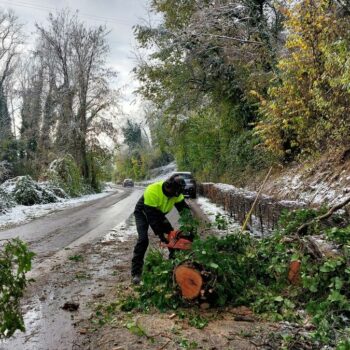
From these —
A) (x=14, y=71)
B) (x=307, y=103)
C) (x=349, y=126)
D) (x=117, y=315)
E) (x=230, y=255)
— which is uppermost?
(x=14, y=71)

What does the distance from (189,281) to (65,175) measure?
944 inches

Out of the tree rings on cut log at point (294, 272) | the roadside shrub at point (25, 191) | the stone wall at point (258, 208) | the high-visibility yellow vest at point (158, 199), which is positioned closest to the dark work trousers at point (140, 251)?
the high-visibility yellow vest at point (158, 199)

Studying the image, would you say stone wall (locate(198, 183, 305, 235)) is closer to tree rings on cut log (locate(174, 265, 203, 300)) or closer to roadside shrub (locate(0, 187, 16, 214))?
tree rings on cut log (locate(174, 265, 203, 300))

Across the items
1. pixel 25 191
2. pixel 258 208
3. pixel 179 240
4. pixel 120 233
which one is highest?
pixel 25 191

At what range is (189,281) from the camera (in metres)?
4.52

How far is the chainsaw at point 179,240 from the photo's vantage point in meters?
5.21

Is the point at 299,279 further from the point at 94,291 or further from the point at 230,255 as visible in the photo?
the point at 94,291

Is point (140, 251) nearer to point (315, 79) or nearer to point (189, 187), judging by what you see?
point (315, 79)

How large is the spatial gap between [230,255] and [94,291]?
188 cm

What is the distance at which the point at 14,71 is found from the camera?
3647 centimetres

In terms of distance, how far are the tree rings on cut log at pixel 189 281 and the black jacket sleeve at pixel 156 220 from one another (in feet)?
4.29

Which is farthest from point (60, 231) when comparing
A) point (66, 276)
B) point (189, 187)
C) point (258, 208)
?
point (189, 187)

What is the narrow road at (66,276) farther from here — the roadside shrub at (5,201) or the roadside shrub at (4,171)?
the roadside shrub at (4,171)

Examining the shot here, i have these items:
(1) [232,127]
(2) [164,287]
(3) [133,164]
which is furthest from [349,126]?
(3) [133,164]
